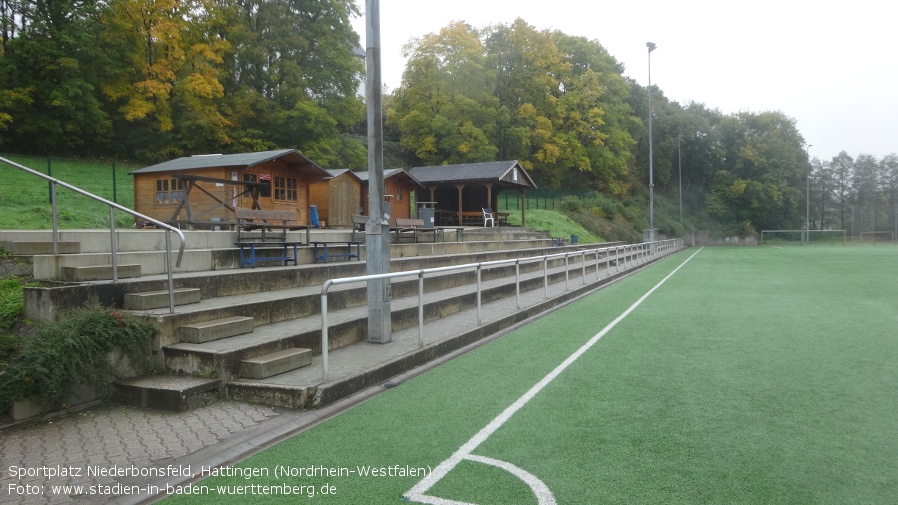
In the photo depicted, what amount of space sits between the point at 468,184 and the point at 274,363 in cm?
2699

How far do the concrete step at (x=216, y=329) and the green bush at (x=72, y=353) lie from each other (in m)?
0.34

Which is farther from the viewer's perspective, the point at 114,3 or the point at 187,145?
the point at 187,145

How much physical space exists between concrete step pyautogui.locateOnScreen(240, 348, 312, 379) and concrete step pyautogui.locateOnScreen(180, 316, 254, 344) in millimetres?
609

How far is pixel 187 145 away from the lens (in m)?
30.9

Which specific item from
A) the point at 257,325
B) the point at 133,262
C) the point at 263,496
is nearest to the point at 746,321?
the point at 257,325

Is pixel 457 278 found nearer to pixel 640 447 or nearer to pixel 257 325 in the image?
pixel 257 325

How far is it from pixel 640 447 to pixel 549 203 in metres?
44.9

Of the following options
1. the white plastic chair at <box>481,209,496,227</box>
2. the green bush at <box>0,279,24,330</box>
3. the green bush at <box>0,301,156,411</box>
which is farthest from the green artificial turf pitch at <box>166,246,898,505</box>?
the white plastic chair at <box>481,209,496,227</box>

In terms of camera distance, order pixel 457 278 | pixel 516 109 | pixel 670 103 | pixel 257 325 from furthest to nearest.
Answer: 1. pixel 670 103
2. pixel 516 109
3. pixel 457 278
4. pixel 257 325

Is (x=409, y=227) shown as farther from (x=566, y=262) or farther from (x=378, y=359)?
(x=378, y=359)

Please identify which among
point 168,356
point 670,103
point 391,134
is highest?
point 670,103

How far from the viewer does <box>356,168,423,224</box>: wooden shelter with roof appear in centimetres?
2678

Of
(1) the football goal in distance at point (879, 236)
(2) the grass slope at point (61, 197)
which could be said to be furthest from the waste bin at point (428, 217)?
(1) the football goal in distance at point (879, 236)

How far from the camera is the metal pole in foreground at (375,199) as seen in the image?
289 inches
